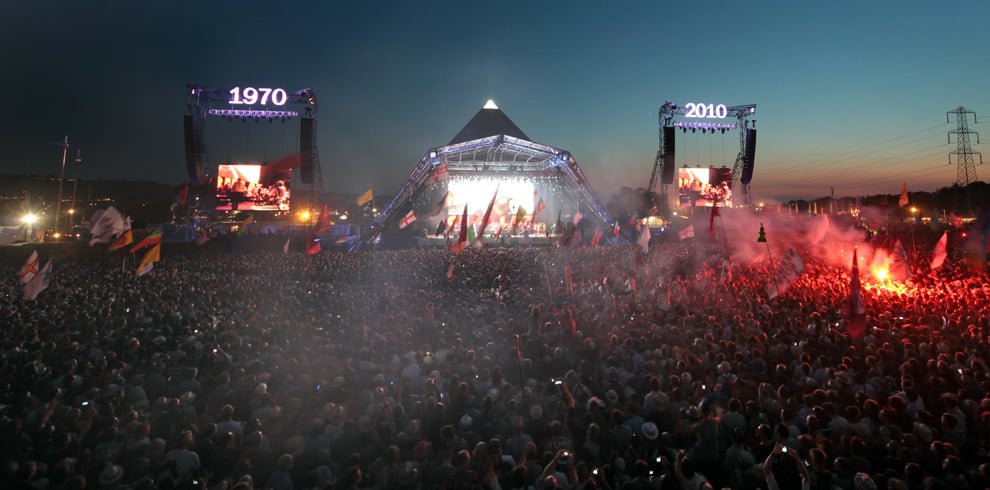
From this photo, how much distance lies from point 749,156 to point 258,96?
105 ft

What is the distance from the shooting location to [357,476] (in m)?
3.82

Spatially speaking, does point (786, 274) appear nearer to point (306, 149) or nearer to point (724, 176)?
point (306, 149)

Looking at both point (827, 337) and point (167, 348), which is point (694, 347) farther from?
point (167, 348)

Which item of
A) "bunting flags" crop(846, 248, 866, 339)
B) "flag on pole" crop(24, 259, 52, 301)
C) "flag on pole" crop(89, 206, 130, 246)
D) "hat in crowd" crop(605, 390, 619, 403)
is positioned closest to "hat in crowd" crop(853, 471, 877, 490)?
"hat in crowd" crop(605, 390, 619, 403)

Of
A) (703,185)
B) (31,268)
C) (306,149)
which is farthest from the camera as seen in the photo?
(703,185)

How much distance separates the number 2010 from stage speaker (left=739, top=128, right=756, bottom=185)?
6.90ft

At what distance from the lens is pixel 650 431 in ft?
15.5

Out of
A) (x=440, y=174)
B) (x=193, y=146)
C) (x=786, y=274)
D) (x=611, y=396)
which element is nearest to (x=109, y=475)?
(x=611, y=396)

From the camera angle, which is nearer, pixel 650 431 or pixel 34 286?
pixel 650 431

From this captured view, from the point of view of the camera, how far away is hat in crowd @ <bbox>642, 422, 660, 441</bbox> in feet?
15.5

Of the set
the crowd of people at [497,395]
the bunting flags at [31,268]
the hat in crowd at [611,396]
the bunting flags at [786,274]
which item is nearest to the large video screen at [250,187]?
the bunting flags at [31,268]

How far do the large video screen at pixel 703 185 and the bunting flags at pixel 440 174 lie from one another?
56.1 feet

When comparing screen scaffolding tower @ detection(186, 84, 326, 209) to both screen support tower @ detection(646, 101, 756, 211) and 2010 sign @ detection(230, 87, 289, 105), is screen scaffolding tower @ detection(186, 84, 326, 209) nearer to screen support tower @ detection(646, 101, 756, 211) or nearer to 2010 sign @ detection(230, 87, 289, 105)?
2010 sign @ detection(230, 87, 289, 105)

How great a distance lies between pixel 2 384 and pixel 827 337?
10678 mm
